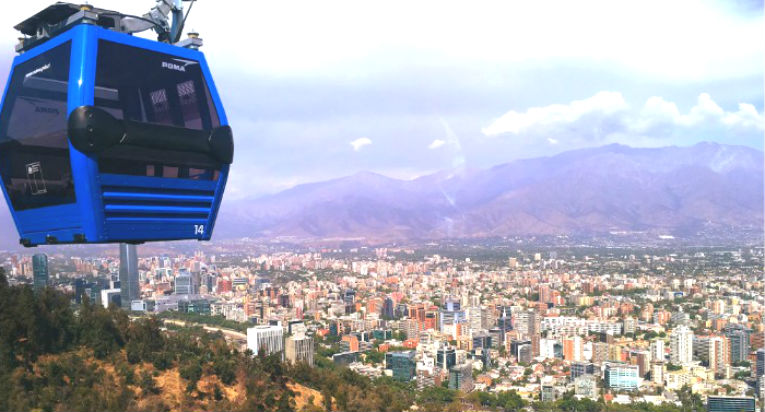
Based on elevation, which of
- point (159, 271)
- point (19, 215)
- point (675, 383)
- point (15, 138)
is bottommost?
point (675, 383)

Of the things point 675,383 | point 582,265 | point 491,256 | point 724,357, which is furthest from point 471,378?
point 491,256

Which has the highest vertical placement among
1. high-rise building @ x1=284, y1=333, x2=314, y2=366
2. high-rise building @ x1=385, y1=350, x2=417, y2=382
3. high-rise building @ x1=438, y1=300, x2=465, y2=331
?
high-rise building @ x1=284, y1=333, x2=314, y2=366

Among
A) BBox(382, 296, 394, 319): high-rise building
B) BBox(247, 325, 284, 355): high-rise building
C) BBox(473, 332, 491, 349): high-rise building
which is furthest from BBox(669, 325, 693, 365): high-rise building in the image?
BBox(382, 296, 394, 319): high-rise building

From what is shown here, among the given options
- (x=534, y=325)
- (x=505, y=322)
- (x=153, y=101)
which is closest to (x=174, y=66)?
(x=153, y=101)

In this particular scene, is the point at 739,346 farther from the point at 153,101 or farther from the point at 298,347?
the point at 153,101

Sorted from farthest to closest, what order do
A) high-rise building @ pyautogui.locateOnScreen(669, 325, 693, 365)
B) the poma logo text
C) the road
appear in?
high-rise building @ pyautogui.locateOnScreen(669, 325, 693, 365) < the road < the poma logo text

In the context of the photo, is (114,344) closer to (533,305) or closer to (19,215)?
(19,215)

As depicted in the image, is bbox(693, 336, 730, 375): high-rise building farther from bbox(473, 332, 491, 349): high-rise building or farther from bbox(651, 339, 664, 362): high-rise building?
bbox(473, 332, 491, 349): high-rise building
